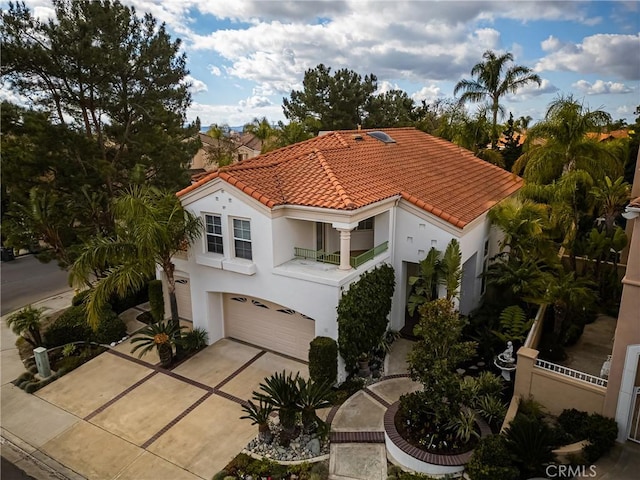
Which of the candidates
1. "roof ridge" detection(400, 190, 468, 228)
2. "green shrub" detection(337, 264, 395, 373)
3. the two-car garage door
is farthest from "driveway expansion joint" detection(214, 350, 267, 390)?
"roof ridge" detection(400, 190, 468, 228)

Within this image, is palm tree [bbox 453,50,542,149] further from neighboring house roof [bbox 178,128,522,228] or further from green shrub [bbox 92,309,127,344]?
green shrub [bbox 92,309,127,344]

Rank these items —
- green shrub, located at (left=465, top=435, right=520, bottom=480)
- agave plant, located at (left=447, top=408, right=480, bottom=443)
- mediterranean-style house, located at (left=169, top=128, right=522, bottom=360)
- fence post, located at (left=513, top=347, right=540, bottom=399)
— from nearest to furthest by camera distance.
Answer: green shrub, located at (left=465, top=435, right=520, bottom=480) → agave plant, located at (left=447, top=408, right=480, bottom=443) → fence post, located at (left=513, top=347, right=540, bottom=399) → mediterranean-style house, located at (left=169, top=128, right=522, bottom=360)

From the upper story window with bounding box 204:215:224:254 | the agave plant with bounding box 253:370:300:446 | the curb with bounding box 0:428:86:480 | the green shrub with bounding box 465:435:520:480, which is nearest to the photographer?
the green shrub with bounding box 465:435:520:480

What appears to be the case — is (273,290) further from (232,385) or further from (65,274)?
(65,274)

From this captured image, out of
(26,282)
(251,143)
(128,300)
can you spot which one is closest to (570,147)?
(128,300)

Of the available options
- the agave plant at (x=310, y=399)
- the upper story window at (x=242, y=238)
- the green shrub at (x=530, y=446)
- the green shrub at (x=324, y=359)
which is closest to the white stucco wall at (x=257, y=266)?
the upper story window at (x=242, y=238)

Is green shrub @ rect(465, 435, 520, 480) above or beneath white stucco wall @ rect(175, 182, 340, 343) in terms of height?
beneath

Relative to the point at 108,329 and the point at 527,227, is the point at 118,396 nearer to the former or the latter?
the point at 108,329
